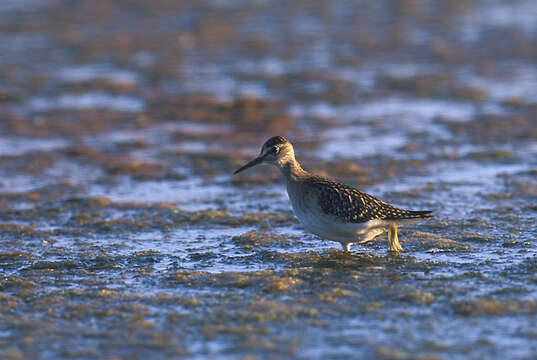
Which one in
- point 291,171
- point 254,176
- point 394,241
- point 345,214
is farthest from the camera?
point 254,176

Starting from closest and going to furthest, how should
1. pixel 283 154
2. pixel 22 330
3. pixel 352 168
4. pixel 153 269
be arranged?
pixel 22 330, pixel 153 269, pixel 283 154, pixel 352 168

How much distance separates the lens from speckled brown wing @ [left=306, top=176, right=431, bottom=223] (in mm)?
8672

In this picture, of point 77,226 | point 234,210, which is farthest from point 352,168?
point 77,226

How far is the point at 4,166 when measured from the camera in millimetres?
13023

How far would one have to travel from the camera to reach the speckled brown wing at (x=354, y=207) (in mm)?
8672

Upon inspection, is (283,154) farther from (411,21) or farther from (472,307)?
(411,21)

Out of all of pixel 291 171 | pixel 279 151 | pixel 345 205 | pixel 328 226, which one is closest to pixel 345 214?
pixel 345 205

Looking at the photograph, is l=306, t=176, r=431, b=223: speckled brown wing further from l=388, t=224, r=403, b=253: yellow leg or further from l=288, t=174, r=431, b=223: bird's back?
l=388, t=224, r=403, b=253: yellow leg

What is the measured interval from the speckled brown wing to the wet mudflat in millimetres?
422

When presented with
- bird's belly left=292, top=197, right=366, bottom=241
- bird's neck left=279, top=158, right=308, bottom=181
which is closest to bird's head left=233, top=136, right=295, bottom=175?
bird's neck left=279, top=158, right=308, bottom=181

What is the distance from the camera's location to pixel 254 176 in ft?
41.0

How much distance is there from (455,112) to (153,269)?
28.9ft

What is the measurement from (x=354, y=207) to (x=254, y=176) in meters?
3.93

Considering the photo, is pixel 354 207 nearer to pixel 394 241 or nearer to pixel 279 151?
pixel 394 241
